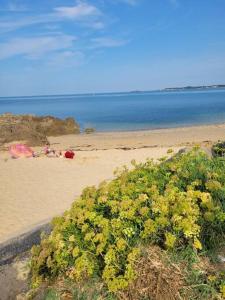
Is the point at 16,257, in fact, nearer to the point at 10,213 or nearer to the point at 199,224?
the point at 199,224

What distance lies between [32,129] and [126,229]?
2192cm

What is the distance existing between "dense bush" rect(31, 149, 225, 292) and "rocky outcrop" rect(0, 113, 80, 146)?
62.5 feet

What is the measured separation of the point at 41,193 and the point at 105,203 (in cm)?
651

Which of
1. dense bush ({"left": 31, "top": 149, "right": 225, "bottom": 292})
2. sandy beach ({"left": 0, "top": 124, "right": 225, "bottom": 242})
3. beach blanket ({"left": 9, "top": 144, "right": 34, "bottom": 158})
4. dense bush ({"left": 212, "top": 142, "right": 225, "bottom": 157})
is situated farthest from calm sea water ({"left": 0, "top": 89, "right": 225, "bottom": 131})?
dense bush ({"left": 31, "top": 149, "right": 225, "bottom": 292})

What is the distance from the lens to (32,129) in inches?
963

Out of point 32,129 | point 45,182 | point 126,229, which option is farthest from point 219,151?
point 32,129

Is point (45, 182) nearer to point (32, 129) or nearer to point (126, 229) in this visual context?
point (126, 229)

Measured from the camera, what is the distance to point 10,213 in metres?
8.55

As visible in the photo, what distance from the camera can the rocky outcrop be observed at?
76.3 ft

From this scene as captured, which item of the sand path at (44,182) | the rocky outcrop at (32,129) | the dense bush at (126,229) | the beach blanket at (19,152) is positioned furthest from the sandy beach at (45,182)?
the rocky outcrop at (32,129)

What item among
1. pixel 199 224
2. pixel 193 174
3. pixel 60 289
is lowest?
pixel 60 289

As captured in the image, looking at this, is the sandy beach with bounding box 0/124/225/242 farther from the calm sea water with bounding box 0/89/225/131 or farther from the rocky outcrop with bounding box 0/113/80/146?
the calm sea water with bounding box 0/89/225/131

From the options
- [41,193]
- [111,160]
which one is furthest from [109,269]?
[111,160]

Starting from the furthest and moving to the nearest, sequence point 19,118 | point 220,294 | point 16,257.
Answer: point 19,118, point 16,257, point 220,294
